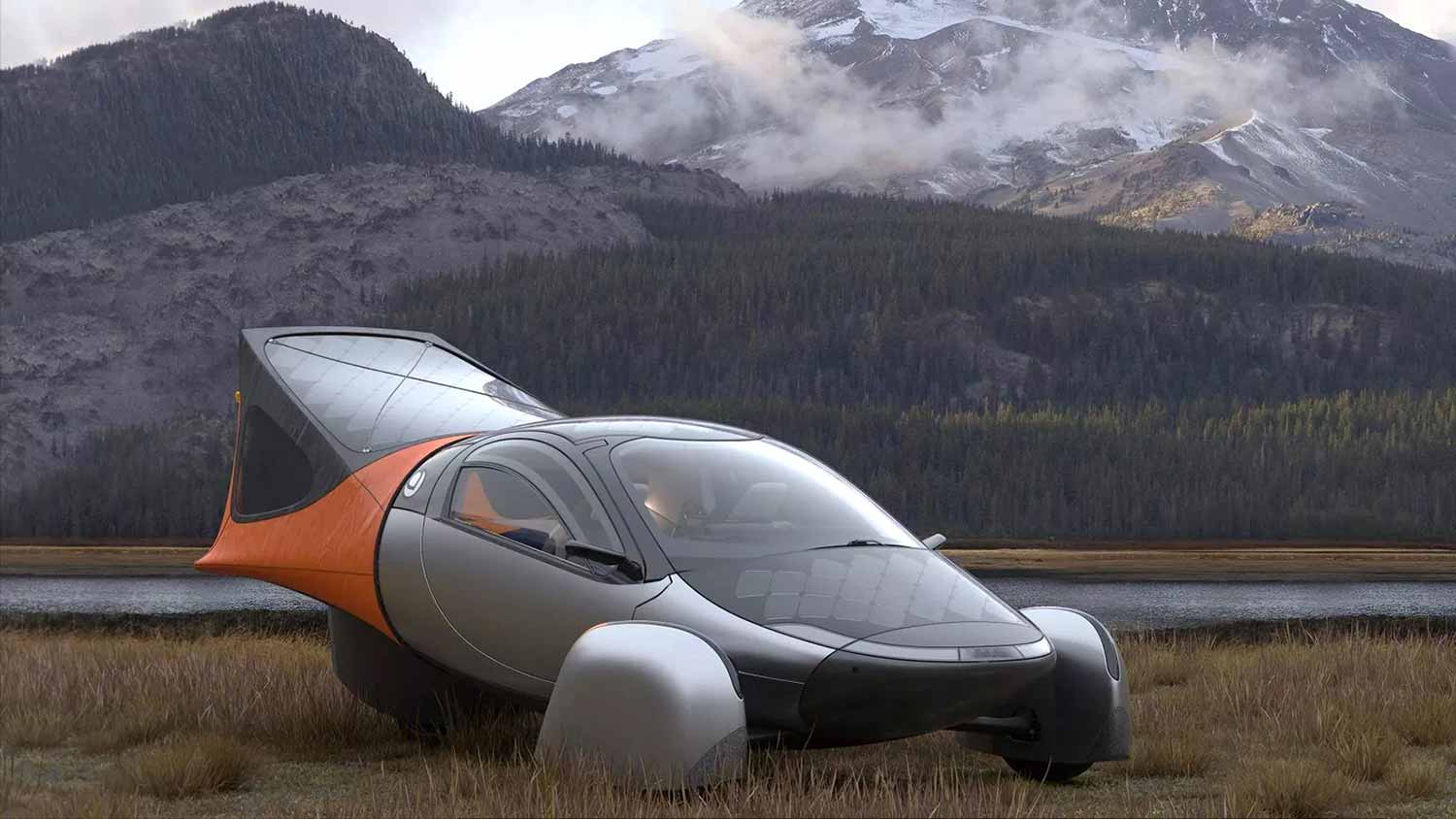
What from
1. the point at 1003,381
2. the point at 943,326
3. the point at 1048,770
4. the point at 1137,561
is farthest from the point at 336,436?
the point at 943,326

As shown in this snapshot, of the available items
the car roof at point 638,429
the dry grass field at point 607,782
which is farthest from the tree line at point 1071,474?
the car roof at point 638,429

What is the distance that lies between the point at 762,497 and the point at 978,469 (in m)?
112

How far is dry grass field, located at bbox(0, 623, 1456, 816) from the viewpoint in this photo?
8445 millimetres

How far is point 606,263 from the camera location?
193 m

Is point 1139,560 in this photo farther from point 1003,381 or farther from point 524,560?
point 524,560

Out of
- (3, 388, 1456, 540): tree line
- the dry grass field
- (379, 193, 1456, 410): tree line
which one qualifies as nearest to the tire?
the dry grass field

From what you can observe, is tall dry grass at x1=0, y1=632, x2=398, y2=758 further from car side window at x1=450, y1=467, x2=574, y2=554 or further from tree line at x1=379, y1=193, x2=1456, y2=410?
tree line at x1=379, y1=193, x2=1456, y2=410

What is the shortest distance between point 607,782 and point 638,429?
3.01 metres

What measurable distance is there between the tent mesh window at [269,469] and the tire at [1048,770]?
607 cm

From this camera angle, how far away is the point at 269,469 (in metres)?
13.2

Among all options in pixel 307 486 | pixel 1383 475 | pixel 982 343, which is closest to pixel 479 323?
pixel 982 343

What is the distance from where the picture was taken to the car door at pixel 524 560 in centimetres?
977

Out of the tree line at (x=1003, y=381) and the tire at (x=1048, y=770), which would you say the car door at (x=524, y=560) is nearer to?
the tire at (x=1048, y=770)

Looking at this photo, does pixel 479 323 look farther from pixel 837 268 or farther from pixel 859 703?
pixel 859 703
